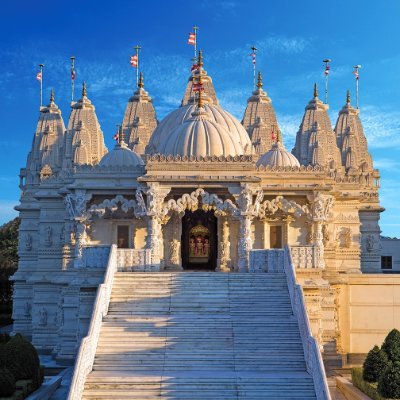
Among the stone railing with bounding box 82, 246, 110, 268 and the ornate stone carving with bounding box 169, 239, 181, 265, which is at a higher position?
the ornate stone carving with bounding box 169, 239, 181, 265

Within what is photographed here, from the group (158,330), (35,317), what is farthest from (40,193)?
(158,330)

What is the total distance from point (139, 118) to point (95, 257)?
22.4 metres

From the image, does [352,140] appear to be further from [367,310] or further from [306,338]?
[306,338]

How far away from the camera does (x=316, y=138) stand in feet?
158

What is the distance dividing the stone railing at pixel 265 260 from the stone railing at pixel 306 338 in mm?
505

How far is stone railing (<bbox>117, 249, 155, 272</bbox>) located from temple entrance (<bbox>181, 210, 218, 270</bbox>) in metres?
5.44

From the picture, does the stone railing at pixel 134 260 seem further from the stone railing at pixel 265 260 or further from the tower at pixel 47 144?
the tower at pixel 47 144

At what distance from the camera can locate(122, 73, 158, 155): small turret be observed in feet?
155

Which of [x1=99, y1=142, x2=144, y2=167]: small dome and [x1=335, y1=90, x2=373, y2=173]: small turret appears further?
[x1=335, y1=90, x2=373, y2=173]: small turret

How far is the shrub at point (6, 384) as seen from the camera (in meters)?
20.5

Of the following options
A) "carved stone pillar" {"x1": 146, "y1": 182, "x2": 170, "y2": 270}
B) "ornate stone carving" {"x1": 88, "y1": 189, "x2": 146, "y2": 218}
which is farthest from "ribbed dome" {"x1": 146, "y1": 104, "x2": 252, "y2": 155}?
"carved stone pillar" {"x1": 146, "y1": 182, "x2": 170, "y2": 270}

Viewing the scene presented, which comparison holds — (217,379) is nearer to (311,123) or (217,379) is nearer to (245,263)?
(245,263)

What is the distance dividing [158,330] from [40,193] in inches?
644

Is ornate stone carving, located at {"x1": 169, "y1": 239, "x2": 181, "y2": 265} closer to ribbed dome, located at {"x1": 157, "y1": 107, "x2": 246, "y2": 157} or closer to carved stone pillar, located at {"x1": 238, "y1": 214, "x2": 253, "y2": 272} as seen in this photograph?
carved stone pillar, located at {"x1": 238, "y1": 214, "x2": 253, "y2": 272}
